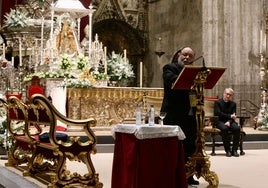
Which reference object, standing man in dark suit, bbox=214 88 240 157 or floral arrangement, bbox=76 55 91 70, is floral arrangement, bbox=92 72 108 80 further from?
standing man in dark suit, bbox=214 88 240 157

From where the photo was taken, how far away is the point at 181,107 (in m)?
7.68

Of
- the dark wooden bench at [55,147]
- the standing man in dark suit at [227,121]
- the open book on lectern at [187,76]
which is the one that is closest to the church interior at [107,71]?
the dark wooden bench at [55,147]

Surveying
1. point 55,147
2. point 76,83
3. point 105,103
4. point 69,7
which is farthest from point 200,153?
point 69,7

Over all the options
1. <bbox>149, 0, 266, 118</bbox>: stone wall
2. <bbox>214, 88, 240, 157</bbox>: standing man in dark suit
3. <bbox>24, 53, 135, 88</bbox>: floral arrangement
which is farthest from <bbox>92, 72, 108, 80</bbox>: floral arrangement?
<bbox>149, 0, 266, 118</bbox>: stone wall

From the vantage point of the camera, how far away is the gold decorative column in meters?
7.31

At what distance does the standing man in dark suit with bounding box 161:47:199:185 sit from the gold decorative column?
6.6 inches

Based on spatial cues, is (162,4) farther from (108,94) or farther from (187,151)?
(187,151)

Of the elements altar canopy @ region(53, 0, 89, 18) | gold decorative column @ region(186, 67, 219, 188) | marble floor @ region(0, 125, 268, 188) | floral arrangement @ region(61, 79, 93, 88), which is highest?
altar canopy @ region(53, 0, 89, 18)

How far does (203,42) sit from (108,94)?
738cm

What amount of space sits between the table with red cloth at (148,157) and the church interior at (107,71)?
0.08m

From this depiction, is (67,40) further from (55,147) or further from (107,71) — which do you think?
(55,147)

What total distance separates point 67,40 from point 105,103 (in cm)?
217

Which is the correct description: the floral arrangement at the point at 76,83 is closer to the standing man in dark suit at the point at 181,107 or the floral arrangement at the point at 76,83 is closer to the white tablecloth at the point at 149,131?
the standing man in dark suit at the point at 181,107

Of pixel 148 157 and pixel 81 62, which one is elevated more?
pixel 81 62
